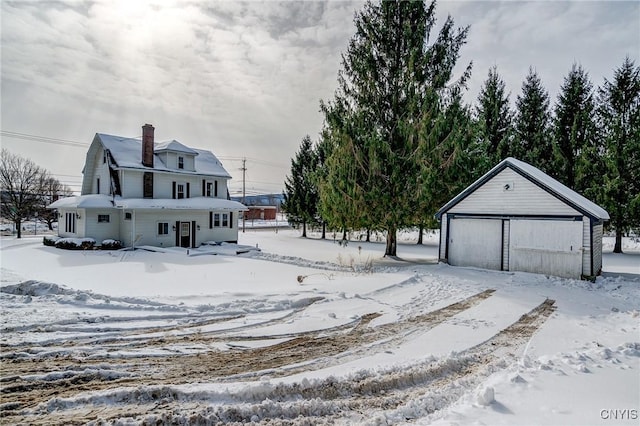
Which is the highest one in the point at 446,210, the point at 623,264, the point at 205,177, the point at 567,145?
the point at 567,145

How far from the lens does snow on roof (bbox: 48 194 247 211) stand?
20.7 meters

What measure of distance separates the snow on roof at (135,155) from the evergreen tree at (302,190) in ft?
26.4

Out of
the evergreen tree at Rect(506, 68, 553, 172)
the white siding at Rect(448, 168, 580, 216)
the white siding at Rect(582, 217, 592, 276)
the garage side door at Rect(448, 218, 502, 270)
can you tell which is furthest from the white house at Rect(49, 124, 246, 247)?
the evergreen tree at Rect(506, 68, 553, 172)

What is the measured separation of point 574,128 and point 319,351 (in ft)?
87.5

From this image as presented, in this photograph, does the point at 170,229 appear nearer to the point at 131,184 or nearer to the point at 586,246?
the point at 131,184

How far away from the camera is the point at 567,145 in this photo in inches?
984

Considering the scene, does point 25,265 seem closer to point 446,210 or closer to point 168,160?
point 168,160

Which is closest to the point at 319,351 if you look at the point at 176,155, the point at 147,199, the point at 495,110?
the point at 147,199

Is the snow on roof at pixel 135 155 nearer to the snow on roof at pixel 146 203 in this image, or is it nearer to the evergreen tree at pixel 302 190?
the snow on roof at pixel 146 203

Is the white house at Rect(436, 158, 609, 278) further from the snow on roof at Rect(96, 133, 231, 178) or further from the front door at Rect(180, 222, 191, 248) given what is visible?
the snow on roof at Rect(96, 133, 231, 178)

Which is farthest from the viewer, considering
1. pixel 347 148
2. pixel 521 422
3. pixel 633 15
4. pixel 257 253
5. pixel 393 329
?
pixel 257 253

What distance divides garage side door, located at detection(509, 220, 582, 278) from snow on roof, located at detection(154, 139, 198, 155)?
67.3 ft

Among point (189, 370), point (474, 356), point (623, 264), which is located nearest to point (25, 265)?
point (189, 370)

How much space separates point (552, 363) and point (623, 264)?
1699cm
